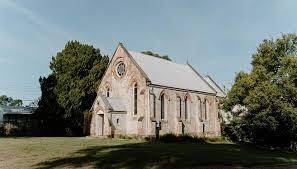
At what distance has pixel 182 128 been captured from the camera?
49812mm

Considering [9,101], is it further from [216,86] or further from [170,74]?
[170,74]

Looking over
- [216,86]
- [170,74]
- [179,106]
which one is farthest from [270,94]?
[216,86]

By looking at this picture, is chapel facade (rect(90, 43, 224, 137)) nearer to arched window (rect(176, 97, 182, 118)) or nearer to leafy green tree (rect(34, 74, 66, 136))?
arched window (rect(176, 97, 182, 118))

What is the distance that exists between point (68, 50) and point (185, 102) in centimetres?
1882

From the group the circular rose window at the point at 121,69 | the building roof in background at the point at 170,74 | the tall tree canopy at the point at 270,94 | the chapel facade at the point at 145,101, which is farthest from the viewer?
the circular rose window at the point at 121,69

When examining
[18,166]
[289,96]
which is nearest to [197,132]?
[289,96]

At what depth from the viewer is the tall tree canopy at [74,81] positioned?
5044cm

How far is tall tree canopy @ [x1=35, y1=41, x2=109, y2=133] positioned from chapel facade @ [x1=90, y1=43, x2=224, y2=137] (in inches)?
84.3

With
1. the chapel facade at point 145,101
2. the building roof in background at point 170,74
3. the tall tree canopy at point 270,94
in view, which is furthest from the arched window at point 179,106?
the tall tree canopy at point 270,94

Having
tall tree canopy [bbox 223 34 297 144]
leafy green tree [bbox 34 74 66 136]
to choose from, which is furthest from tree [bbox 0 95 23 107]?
tall tree canopy [bbox 223 34 297 144]

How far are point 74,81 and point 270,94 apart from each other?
26933mm

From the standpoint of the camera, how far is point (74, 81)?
51000 mm

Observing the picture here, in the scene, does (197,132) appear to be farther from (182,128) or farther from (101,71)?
(101,71)

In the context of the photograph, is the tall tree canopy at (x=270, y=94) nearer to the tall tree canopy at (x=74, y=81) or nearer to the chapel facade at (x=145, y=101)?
the chapel facade at (x=145, y=101)
